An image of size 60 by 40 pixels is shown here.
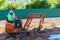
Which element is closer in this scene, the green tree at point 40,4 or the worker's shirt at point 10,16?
the worker's shirt at point 10,16

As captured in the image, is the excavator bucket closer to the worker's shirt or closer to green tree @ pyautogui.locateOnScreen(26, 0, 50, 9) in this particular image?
the worker's shirt

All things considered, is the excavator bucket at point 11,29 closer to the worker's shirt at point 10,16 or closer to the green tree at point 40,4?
the worker's shirt at point 10,16

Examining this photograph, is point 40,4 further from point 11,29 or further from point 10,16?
point 10,16

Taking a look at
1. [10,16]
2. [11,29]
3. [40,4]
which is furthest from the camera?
[40,4]

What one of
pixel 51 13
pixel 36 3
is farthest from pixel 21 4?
pixel 51 13

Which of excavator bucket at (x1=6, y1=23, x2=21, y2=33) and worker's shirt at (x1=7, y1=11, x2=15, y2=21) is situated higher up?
worker's shirt at (x1=7, y1=11, x2=15, y2=21)

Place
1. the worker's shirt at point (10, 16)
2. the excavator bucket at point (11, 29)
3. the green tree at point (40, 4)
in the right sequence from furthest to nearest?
the green tree at point (40, 4), the excavator bucket at point (11, 29), the worker's shirt at point (10, 16)

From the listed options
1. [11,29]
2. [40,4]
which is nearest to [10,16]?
[11,29]

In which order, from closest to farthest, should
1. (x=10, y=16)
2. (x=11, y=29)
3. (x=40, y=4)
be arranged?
(x=10, y=16)
(x=11, y=29)
(x=40, y=4)

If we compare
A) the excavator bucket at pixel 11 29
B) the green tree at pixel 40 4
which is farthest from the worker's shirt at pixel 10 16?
the green tree at pixel 40 4

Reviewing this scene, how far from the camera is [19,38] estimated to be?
658 inches

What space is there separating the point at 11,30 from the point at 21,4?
40560 mm

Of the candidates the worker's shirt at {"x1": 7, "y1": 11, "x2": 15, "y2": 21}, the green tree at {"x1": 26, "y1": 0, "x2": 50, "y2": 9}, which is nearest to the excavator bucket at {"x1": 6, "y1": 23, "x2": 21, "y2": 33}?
the worker's shirt at {"x1": 7, "y1": 11, "x2": 15, "y2": 21}

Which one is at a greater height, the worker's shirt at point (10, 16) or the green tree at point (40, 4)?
the worker's shirt at point (10, 16)
